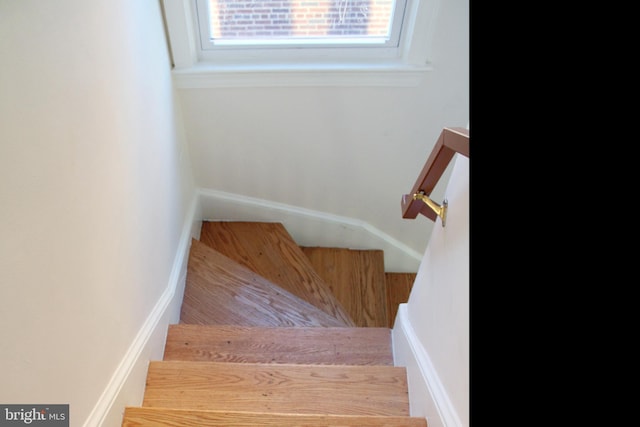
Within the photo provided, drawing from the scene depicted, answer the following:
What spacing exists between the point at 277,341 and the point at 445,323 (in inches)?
36.4

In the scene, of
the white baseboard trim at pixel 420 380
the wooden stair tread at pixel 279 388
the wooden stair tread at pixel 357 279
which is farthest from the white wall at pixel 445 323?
the wooden stair tread at pixel 357 279

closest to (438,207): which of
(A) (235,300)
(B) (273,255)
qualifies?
(A) (235,300)

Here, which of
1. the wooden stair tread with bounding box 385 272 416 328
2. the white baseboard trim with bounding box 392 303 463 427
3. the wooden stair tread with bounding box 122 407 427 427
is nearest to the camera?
the white baseboard trim with bounding box 392 303 463 427

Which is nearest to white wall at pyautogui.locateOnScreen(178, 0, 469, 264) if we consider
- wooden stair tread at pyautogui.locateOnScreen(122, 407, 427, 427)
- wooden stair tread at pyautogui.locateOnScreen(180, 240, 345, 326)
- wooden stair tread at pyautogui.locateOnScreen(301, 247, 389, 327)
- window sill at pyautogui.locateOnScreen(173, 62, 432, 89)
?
window sill at pyautogui.locateOnScreen(173, 62, 432, 89)

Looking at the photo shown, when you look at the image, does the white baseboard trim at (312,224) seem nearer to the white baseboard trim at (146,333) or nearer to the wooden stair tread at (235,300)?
the white baseboard trim at (146,333)

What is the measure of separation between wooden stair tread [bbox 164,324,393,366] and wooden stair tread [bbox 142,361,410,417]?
0.70 feet

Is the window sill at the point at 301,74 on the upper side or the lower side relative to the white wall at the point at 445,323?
upper

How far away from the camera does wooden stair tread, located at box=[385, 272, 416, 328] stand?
2795mm

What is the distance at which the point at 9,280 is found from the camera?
80 centimetres

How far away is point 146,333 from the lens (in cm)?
160

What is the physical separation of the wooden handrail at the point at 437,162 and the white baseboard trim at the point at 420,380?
46 cm

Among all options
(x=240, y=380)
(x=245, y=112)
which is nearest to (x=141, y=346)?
(x=240, y=380)

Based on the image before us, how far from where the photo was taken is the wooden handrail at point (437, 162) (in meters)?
0.93

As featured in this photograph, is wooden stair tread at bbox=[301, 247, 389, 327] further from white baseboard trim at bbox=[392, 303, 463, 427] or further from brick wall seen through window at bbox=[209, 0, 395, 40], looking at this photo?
brick wall seen through window at bbox=[209, 0, 395, 40]
